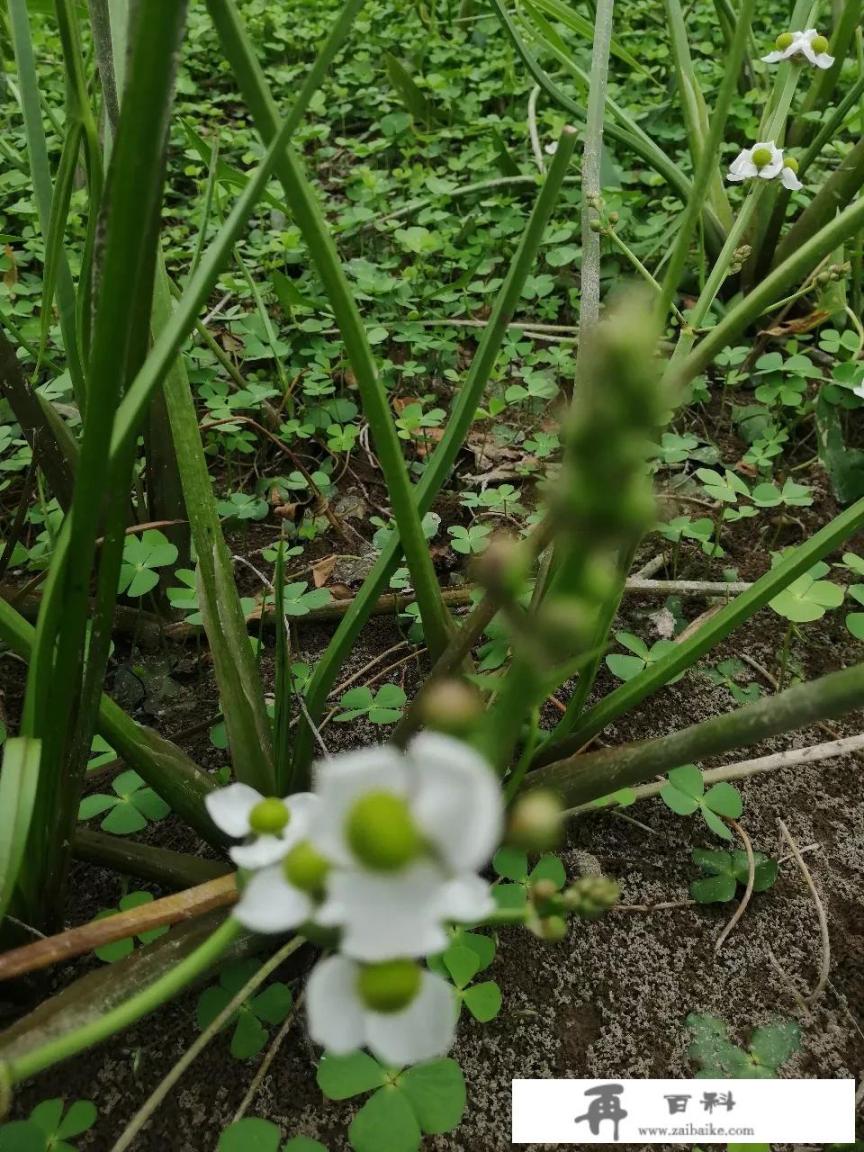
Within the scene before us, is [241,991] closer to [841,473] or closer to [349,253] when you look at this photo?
[841,473]

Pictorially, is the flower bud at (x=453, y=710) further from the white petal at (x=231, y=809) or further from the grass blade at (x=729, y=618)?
the grass blade at (x=729, y=618)

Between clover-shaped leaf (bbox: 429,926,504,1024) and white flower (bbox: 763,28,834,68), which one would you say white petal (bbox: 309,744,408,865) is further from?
white flower (bbox: 763,28,834,68)

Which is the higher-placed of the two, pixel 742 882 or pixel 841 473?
pixel 841 473

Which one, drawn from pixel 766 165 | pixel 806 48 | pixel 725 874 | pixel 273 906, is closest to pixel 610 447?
pixel 273 906

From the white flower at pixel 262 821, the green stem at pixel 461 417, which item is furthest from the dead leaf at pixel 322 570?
the white flower at pixel 262 821

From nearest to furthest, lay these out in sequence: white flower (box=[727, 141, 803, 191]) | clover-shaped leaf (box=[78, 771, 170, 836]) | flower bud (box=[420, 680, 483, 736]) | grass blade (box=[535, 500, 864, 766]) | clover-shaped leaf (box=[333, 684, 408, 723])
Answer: flower bud (box=[420, 680, 483, 736]), grass blade (box=[535, 500, 864, 766]), clover-shaped leaf (box=[78, 771, 170, 836]), clover-shaped leaf (box=[333, 684, 408, 723]), white flower (box=[727, 141, 803, 191])

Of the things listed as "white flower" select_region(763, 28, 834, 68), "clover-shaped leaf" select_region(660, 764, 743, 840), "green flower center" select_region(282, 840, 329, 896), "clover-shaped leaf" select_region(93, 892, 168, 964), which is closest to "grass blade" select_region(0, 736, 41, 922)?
"clover-shaped leaf" select_region(93, 892, 168, 964)

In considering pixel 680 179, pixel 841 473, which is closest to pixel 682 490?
pixel 841 473

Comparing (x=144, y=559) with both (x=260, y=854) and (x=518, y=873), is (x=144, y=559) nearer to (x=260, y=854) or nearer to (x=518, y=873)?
(x=518, y=873)
